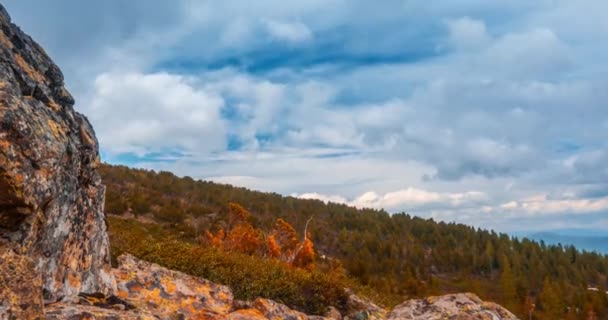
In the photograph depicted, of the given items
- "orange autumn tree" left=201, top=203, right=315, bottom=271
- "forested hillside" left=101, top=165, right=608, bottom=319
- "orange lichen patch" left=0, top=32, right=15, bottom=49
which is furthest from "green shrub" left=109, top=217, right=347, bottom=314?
"forested hillside" left=101, top=165, right=608, bottom=319

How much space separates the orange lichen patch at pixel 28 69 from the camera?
688cm

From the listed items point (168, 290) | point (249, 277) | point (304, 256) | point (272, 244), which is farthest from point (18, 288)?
point (304, 256)

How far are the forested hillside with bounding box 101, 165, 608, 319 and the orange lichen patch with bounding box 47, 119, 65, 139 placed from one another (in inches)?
1359

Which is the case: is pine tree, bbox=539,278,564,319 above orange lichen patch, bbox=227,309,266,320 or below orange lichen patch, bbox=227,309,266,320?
below

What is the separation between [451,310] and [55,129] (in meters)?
8.52

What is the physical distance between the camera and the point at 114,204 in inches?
1842

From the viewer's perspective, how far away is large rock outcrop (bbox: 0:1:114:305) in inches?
212

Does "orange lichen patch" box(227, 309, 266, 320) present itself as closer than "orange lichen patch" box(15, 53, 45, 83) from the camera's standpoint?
No

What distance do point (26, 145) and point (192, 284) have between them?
18.7 feet

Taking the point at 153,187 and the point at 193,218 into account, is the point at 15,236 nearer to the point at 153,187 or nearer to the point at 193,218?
the point at 193,218

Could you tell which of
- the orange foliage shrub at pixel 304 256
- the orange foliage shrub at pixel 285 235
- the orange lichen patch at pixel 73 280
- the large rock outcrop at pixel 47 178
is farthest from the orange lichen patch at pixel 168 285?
the orange foliage shrub at pixel 285 235

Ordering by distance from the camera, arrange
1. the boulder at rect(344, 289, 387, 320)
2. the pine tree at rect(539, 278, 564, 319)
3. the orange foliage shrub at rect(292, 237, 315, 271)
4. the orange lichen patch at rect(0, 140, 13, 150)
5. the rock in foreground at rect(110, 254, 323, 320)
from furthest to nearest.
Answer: the pine tree at rect(539, 278, 564, 319) < the orange foliage shrub at rect(292, 237, 315, 271) < the boulder at rect(344, 289, 387, 320) < the rock in foreground at rect(110, 254, 323, 320) < the orange lichen patch at rect(0, 140, 13, 150)

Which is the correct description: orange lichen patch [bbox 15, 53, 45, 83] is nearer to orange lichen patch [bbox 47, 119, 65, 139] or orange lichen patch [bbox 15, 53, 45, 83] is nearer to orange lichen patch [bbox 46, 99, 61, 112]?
orange lichen patch [bbox 46, 99, 61, 112]

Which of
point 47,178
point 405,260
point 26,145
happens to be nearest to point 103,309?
point 47,178
